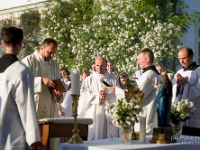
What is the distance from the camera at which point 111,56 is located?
15.8 meters

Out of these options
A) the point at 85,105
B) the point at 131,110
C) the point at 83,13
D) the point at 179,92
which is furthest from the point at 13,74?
the point at 83,13

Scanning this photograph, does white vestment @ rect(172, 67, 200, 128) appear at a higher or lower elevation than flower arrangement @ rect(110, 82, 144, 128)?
higher

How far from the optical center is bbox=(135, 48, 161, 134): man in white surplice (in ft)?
22.1

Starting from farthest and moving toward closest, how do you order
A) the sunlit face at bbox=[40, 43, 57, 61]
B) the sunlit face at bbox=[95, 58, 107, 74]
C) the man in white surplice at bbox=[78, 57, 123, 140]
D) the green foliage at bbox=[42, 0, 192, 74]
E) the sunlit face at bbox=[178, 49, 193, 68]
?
the green foliage at bbox=[42, 0, 192, 74] < the man in white surplice at bbox=[78, 57, 123, 140] < the sunlit face at bbox=[95, 58, 107, 74] < the sunlit face at bbox=[178, 49, 193, 68] < the sunlit face at bbox=[40, 43, 57, 61]

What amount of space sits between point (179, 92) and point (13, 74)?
3456mm

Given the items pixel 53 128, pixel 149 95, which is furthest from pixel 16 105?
pixel 149 95

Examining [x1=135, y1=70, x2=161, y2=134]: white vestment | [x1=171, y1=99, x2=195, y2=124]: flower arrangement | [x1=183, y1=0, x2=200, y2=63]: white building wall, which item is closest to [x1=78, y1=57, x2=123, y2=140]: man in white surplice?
[x1=135, y1=70, x2=161, y2=134]: white vestment

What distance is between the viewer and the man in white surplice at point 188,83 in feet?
24.4

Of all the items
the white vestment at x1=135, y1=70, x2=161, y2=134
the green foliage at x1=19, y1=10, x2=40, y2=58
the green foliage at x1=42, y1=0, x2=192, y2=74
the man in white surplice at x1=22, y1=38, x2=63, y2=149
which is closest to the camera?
the white vestment at x1=135, y1=70, x2=161, y2=134

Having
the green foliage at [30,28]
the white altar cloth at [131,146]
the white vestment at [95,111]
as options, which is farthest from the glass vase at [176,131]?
the green foliage at [30,28]

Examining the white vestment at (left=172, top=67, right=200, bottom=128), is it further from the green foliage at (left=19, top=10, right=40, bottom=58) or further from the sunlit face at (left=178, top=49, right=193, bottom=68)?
the green foliage at (left=19, top=10, right=40, bottom=58)

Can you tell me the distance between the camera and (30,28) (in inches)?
755

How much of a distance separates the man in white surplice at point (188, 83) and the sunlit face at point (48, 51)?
1689 mm

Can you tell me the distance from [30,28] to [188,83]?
1223 centimetres
